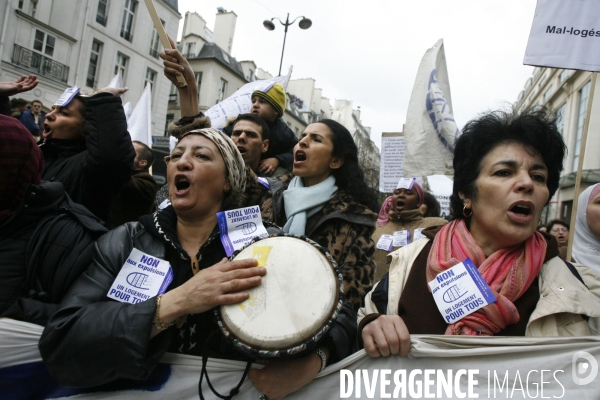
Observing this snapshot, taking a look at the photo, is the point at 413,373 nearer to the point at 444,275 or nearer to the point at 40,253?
the point at 444,275

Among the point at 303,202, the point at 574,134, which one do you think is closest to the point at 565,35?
the point at 303,202

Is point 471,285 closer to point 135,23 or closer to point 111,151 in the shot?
point 111,151

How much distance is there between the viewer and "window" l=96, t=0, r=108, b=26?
20.8 m

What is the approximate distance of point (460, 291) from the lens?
1673mm

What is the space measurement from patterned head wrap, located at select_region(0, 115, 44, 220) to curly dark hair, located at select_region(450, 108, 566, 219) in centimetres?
202

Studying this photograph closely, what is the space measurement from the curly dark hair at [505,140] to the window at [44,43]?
21249 mm

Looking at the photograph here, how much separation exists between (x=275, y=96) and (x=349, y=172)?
168 cm

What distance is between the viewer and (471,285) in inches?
65.1

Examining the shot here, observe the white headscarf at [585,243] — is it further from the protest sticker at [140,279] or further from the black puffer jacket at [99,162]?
the black puffer jacket at [99,162]

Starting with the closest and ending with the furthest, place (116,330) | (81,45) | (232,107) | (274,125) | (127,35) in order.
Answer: (116,330) < (274,125) < (232,107) < (81,45) < (127,35)

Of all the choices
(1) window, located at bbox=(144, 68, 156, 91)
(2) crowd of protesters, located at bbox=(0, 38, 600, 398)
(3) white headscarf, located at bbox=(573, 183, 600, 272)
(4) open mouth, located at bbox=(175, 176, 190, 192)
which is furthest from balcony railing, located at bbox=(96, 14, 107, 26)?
(3) white headscarf, located at bbox=(573, 183, 600, 272)

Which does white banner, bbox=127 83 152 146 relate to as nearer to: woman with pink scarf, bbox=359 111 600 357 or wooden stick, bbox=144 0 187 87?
wooden stick, bbox=144 0 187 87

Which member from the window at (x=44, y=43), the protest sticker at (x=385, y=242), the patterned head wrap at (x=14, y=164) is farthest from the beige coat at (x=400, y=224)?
the window at (x=44, y=43)

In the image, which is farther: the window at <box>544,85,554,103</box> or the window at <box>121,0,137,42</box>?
the window at <box>544,85,554,103</box>
